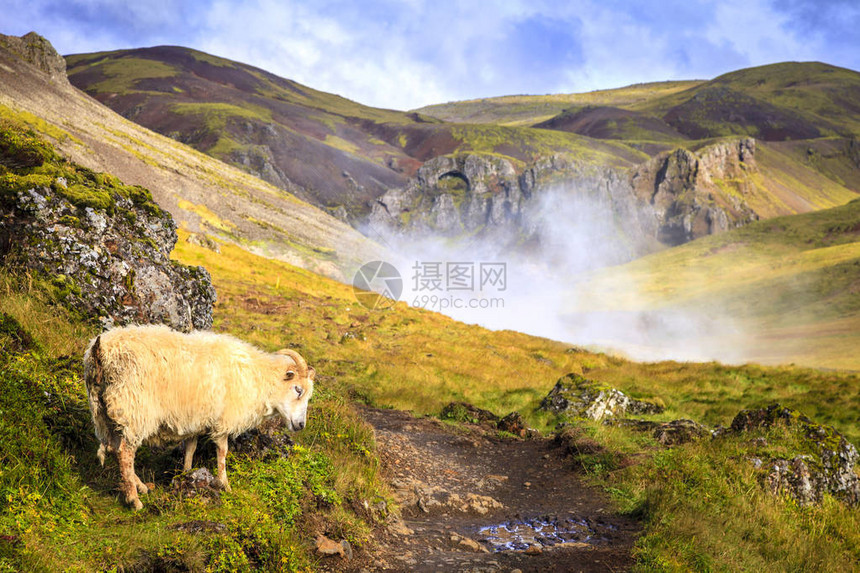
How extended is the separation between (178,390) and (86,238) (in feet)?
29.4

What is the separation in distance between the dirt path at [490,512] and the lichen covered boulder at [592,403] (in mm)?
3975

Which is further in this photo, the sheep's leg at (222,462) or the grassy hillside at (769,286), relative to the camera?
the grassy hillside at (769,286)

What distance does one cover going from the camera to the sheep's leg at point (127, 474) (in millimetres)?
6039

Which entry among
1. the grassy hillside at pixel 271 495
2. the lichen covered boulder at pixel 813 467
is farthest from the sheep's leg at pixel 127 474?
the lichen covered boulder at pixel 813 467

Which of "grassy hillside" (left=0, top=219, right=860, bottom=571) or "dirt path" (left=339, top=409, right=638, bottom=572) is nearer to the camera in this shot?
"grassy hillside" (left=0, top=219, right=860, bottom=571)

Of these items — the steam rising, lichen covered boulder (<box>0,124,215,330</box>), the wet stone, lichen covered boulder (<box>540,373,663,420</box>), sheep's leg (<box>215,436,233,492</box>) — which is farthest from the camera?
the steam rising

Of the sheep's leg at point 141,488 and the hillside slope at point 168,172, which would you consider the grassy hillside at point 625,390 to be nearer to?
the sheep's leg at point 141,488

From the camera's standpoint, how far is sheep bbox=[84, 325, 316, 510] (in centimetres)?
612

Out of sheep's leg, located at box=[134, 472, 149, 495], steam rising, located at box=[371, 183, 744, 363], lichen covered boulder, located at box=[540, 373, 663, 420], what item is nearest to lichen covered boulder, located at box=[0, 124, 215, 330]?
sheep's leg, located at box=[134, 472, 149, 495]

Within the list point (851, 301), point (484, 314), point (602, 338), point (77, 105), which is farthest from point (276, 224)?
point (851, 301)

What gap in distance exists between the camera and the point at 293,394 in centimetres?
723

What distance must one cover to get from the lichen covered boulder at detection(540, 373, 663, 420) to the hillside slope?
4884 centimetres

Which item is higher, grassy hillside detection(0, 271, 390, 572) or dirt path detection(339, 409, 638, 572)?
grassy hillside detection(0, 271, 390, 572)

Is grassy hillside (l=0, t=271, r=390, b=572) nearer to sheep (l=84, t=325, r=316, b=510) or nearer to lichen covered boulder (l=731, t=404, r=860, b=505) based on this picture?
sheep (l=84, t=325, r=316, b=510)
